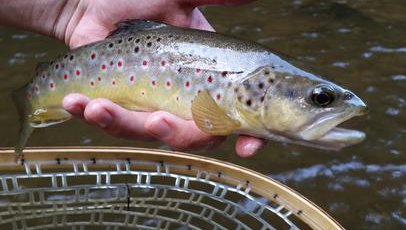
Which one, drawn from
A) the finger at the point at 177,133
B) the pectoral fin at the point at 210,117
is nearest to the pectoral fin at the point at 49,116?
the finger at the point at 177,133

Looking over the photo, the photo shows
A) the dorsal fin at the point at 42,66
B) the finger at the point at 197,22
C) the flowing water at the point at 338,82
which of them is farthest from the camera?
the flowing water at the point at 338,82

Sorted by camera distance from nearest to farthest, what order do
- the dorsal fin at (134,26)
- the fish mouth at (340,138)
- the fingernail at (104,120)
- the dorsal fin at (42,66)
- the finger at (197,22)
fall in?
the fish mouth at (340,138) < the fingernail at (104,120) < the dorsal fin at (134,26) < the dorsal fin at (42,66) < the finger at (197,22)

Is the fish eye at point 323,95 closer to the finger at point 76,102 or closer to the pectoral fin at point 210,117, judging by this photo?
the pectoral fin at point 210,117

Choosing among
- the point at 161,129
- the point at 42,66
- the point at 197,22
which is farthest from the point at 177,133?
the point at 197,22

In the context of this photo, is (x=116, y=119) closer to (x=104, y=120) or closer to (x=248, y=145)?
(x=104, y=120)

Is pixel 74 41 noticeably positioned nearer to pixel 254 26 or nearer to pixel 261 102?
pixel 261 102

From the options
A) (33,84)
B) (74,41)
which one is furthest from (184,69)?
(74,41)
